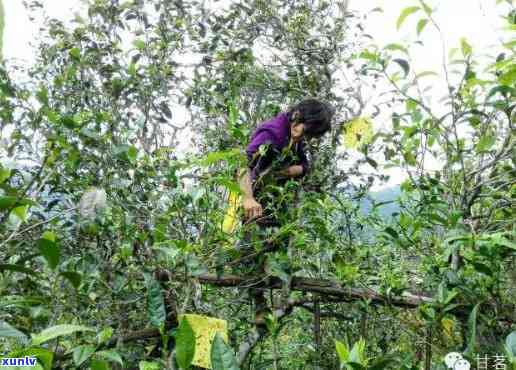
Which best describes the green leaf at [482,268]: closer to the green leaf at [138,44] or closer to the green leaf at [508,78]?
the green leaf at [508,78]

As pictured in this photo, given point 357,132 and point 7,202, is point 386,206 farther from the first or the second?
point 7,202

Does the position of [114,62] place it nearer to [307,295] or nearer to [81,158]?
[81,158]

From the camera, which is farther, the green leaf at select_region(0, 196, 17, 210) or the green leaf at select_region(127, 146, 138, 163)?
the green leaf at select_region(127, 146, 138, 163)

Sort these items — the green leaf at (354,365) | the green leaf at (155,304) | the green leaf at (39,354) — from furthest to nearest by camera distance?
the green leaf at (155,304) < the green leaf at (354,365) < the green leaf at (39,354)

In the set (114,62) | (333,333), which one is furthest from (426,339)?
(114,62)

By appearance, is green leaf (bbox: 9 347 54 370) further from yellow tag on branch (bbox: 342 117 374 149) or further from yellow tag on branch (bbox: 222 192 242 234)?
yellow tag on branch (bbox: 342 117 374 149)

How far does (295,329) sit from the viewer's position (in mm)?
2871

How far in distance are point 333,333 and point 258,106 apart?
3.58ft

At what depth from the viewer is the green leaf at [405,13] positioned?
4.95 feet

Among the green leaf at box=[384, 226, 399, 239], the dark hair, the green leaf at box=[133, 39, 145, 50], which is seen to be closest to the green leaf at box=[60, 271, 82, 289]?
the green leaf at box=[384, 226, 399, 239]

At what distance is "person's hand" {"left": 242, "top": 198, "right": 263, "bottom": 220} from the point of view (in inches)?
69.1

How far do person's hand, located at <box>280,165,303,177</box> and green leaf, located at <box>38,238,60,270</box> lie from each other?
99 centimetres

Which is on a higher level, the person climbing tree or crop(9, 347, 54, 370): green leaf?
the person climbing tree

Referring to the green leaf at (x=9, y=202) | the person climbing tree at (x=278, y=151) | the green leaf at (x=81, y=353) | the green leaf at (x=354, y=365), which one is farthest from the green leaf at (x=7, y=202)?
the person climbing tree at (x=278, y=151)
